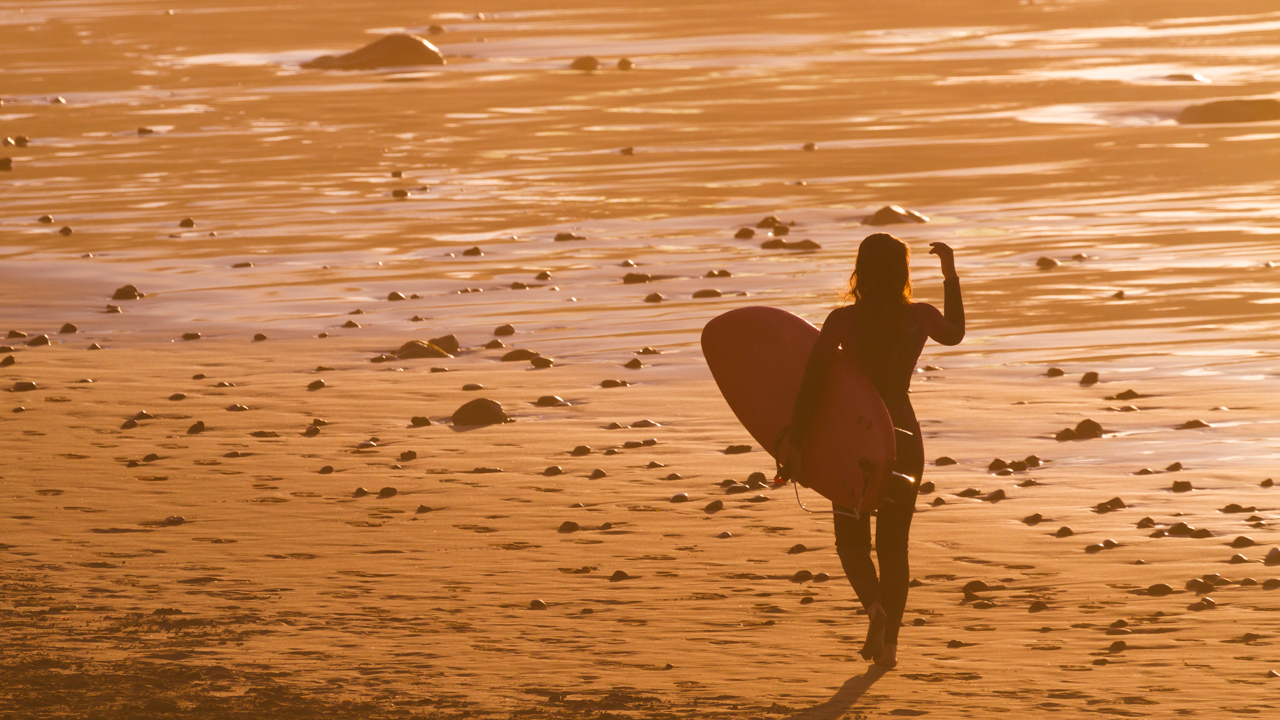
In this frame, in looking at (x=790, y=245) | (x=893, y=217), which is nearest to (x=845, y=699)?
(x=790, y=245)

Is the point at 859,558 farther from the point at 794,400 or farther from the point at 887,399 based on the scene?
the point at 794,400

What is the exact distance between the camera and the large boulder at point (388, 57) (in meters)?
38.7

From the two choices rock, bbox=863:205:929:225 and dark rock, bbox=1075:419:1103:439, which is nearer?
dark rock, bbox=1075:419:1103:439

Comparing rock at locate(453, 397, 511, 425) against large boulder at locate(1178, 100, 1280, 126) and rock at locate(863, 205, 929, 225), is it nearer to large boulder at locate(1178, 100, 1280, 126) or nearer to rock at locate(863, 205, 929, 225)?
rock at locate(863, 205, 929, 225)

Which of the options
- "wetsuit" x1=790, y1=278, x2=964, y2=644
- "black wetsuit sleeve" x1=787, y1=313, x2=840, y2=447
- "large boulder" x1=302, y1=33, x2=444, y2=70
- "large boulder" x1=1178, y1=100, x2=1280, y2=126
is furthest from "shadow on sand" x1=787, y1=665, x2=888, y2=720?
Answer: "large boulder" x1=302, y1=33, x2=444, y2=70

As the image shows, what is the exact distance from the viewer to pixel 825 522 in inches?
360

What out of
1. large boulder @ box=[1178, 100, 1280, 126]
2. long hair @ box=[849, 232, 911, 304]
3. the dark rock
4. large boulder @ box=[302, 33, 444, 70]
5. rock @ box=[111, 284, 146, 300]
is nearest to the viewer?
long hair @ box=[849, 232, 911, 304]

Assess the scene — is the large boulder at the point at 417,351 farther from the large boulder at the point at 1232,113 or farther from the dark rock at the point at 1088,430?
the large boulder at the point at 1232,113

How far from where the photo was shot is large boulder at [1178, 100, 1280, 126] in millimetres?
25000

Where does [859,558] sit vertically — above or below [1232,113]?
below

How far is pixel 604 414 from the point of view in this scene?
38.4ft

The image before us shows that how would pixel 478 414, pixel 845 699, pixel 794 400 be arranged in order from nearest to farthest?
pixel 845 699 → pixel 794 400 → pixel 478 414

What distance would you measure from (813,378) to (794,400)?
398mm

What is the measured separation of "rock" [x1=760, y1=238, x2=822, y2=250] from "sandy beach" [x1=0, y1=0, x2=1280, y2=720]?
119 mm
